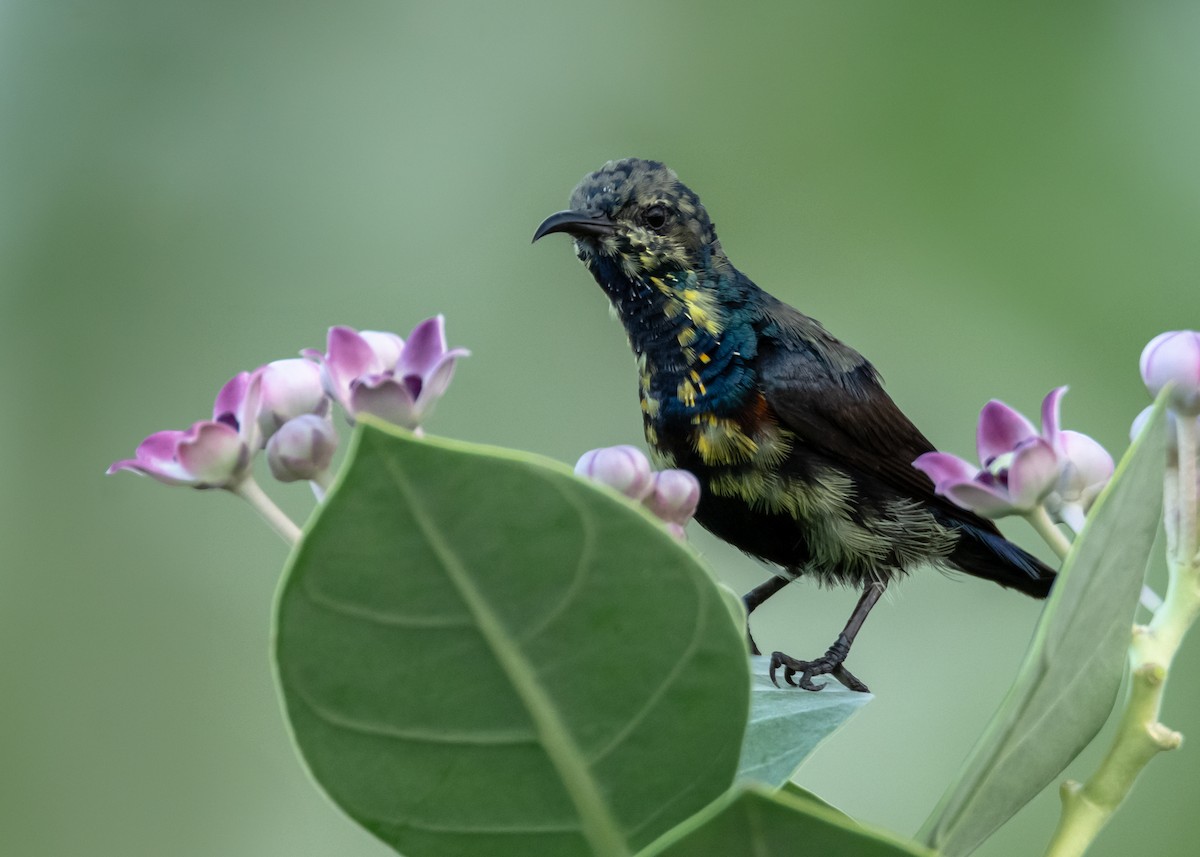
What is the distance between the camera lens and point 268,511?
0.46 meters

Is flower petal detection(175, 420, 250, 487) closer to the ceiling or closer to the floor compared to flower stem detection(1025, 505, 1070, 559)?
closer to the floor

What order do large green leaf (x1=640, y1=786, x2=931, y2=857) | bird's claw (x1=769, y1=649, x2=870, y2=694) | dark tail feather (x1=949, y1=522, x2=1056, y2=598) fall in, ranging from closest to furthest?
large green leaf (x1=640, y1=786, x2=931, y2=857)
bird's claw (x1=769, y1=649, x2=870, y2=694)
dark tail feather (x1=949, y1=522, x2=1056, y2=598)

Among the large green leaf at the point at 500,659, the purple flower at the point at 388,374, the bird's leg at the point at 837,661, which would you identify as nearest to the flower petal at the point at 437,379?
the purple flower at the point at 388,374

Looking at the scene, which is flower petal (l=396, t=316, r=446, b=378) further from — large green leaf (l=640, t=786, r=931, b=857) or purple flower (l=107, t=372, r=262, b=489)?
large green leaf (l=640, t=786, r=931, b=857)

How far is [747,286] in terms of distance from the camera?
1.38 meters

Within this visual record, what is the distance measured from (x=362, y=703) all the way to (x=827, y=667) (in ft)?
Result: 2.65

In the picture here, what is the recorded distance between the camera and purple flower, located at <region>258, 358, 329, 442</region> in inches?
20.0

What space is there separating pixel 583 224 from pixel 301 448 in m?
0.86

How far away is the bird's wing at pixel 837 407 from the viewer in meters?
1.30

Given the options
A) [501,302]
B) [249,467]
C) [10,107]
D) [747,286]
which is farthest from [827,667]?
[10,107]

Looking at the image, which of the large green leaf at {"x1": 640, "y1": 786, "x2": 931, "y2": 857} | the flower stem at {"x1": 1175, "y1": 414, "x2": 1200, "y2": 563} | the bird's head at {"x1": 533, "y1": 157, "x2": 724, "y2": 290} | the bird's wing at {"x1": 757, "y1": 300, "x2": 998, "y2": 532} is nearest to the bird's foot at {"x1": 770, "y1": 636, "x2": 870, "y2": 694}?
the bird's wing at {"x1": 757, "y1": 300, "x2": 998, "y2": 532}

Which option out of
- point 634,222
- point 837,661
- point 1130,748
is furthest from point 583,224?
point 1130,748

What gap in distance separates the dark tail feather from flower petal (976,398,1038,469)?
0.92 meters

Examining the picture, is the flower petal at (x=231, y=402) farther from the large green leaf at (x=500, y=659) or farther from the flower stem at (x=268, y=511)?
the large green leaf at (x=500, y=659)
